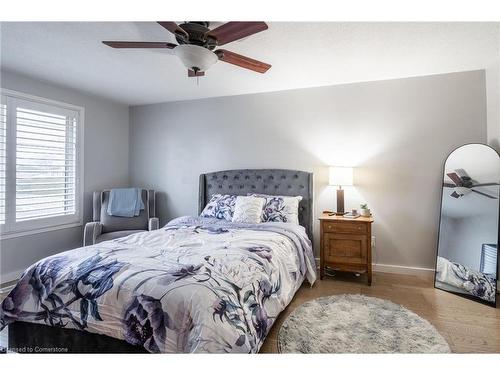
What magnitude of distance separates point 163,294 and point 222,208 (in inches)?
77.4

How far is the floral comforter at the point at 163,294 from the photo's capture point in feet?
4.24

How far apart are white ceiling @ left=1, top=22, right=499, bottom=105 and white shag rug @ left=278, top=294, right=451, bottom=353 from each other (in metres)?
2.30

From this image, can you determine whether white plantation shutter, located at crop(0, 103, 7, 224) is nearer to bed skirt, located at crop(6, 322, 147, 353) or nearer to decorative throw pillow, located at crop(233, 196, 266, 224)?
bed skirt, located at crop(6, 322, 147, 353)

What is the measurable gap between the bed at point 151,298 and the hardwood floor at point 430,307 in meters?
0.45

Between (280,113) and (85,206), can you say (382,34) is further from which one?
(85,206)

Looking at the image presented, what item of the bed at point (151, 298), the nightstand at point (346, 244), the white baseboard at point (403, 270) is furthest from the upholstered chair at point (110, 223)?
the white baseboard at point (403, 270)

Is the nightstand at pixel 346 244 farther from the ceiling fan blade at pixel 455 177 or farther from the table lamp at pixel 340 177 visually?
the ceiling fan blade at pixel 455 177

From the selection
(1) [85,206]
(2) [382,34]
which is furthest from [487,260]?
(1) [85,206]

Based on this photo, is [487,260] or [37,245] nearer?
[487,260]

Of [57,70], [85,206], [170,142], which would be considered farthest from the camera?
[170,142]

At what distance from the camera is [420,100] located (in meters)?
3.01

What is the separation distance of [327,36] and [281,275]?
6.57 ft

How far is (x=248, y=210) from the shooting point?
307 centimetres

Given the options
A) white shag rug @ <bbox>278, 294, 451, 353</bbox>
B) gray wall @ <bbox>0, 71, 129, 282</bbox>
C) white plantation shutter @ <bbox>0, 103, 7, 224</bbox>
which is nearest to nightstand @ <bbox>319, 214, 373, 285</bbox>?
white shag rug @ <bbox>278, 294, 451, 353</bbox>
